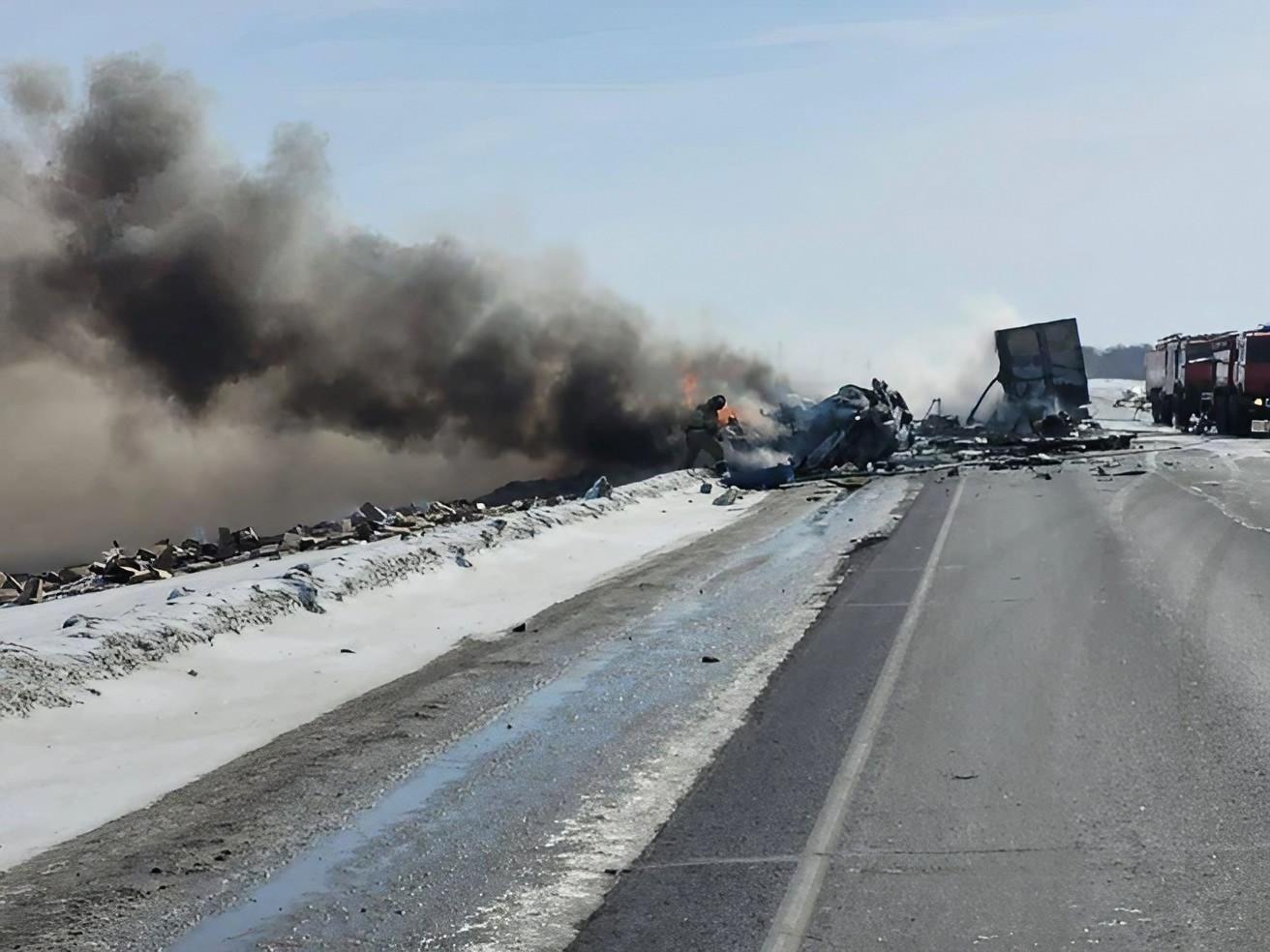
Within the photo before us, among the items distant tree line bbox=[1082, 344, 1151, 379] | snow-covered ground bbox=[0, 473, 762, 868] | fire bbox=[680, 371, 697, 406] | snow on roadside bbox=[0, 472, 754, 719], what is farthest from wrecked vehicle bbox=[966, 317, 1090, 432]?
distant tree line bbox=[1082, 344, 1151, 379]

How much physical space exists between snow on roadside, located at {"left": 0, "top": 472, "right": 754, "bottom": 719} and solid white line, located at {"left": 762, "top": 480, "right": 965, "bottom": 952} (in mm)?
5133

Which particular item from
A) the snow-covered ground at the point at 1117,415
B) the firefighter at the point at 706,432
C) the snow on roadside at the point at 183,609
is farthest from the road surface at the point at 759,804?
the snow-covered ground at the point at 1117,415

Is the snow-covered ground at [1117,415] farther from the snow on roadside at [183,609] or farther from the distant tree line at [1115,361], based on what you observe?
the distant tree line at [1115,361]

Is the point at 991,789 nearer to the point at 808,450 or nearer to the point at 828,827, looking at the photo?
the point at 828,827

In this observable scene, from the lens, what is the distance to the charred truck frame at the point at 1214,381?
4228cm

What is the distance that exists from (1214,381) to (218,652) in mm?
39276

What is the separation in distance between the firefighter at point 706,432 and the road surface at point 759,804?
21.8 meters

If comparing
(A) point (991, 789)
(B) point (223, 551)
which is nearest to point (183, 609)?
(A) point (991, 789)

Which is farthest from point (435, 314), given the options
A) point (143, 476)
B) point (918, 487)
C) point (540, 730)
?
point (540, 730)

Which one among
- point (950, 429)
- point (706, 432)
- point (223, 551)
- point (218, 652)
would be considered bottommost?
point (218, 652)

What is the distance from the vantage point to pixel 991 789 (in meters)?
7.40

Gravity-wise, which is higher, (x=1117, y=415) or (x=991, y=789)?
(x=1117, y=415)

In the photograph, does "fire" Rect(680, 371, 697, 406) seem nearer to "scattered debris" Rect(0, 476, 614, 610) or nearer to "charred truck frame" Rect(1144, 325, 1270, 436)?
"scattered debris" Rect(0, 476, 614, 610)

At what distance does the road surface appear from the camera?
5.79 metres
